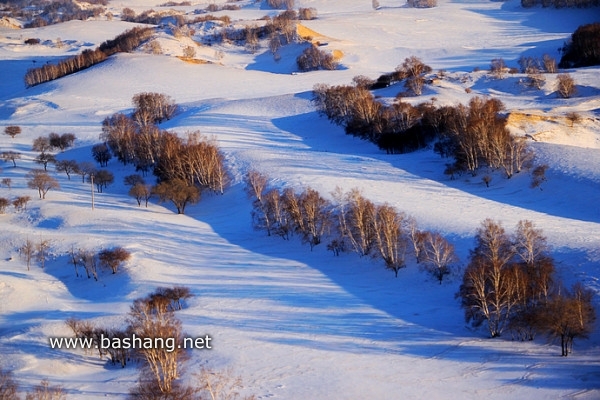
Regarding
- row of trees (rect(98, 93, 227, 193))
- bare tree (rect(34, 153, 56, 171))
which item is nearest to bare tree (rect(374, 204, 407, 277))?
row of trees (rect(98, 93, 227, 193))

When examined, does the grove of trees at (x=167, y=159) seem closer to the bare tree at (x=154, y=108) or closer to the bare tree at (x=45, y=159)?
the bare tree at (x=45, y=159)

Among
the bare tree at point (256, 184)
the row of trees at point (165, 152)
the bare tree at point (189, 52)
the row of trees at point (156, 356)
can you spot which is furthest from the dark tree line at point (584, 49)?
the row of trees at point (156, 356)

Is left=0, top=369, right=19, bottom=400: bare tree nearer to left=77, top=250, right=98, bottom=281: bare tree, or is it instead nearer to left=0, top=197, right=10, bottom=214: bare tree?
left=77, top=250, right=98, bottom=281: bare tree

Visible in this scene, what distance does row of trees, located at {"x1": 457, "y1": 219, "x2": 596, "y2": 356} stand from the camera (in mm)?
21750

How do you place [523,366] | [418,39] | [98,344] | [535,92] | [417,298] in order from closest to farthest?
[523,366] < [98,344] < [417,298] < [535,92] < [418,39]

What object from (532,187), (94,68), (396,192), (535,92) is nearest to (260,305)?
(396,192)

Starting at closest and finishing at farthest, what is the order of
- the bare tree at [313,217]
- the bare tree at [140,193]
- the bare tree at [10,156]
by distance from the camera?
the bare tree at [313,217] < the bare tree at [140,193] < the bare tree at [10,156]

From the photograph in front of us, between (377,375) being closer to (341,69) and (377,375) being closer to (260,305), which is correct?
(260,305)

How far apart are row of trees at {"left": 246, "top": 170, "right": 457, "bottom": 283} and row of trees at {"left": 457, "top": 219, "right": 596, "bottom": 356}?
4.99 m

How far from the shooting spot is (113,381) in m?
22.7

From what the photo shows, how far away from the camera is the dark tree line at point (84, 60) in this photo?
11450 cm

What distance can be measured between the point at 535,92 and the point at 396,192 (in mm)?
35920

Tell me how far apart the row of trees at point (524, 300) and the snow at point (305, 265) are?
835 millimetres

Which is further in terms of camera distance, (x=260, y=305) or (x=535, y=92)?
(x=535, y=92)
